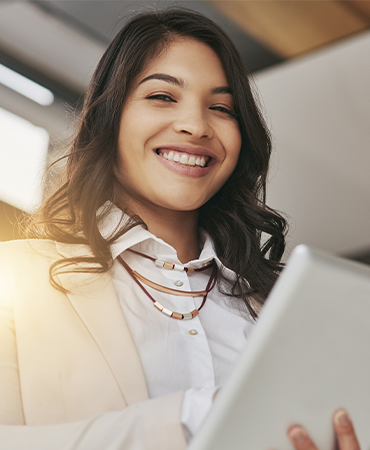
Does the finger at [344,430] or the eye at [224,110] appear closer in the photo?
the finger at [344,430]

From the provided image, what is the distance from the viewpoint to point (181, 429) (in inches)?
26.0

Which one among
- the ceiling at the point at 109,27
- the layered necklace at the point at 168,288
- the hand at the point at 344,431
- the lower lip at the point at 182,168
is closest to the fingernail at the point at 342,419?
the hand at the point at 344,431

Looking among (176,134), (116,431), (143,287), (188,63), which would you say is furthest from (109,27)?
(116,431)

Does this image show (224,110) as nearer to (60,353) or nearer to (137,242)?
(137,242)

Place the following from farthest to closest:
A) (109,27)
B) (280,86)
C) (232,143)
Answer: (280,86), (109,27), (232,143)

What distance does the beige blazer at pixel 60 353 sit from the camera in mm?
895

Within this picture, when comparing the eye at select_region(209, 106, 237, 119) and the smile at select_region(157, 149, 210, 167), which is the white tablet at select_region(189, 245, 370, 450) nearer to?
the smile at select_region(157, 149, 210, 167)

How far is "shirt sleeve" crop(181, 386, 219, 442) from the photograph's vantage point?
66 cm

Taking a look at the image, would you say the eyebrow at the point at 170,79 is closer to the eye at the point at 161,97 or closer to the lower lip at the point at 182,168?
the eye at the point at 161,97

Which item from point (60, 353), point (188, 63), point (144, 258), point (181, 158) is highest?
point (188, 63)

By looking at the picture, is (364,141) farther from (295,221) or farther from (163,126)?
(163,126)

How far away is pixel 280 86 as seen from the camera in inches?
121

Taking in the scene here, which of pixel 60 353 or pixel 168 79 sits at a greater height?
pixel 168 79

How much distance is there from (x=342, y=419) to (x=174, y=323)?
51 cm
